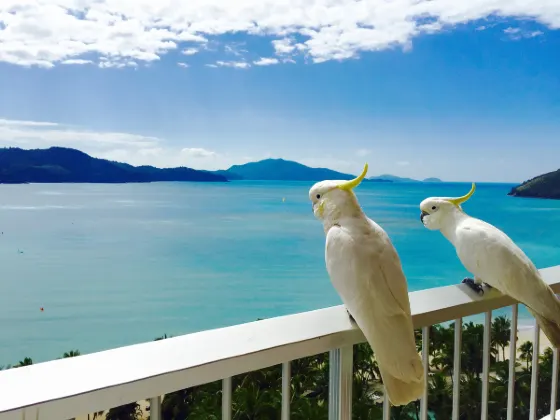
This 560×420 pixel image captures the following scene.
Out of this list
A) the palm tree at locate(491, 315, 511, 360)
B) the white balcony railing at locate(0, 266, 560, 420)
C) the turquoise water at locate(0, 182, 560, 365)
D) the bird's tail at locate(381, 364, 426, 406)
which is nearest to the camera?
the white balcony railing at locate(0, 266, 560, 420)

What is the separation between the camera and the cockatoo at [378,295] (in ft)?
2.50

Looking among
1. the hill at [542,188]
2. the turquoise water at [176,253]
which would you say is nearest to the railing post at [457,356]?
the turquoise water at [176,253]

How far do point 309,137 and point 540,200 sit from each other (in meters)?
10.4

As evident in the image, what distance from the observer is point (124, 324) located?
18297 mm

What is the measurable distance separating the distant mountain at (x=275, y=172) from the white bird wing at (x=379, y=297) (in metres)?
14.7

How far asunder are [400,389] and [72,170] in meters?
19.4

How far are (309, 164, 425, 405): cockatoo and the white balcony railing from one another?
60mm

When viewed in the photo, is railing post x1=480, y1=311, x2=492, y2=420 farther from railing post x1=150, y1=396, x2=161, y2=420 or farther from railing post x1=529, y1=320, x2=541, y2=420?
railing post x1=150, y1=396, x2=161, y2=420

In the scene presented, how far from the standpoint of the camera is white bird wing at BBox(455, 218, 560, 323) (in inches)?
41.4

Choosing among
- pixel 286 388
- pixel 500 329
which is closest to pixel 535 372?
pixel 286 388

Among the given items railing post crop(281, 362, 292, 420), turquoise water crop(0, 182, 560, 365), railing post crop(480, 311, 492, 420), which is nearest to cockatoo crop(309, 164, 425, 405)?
railing post crop(281, 362, 292, 420)

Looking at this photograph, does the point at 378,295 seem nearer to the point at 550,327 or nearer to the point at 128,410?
the point at 550,327

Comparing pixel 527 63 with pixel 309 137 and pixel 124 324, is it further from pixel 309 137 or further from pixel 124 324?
pixel 124 324

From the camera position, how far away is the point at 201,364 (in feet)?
2.08
